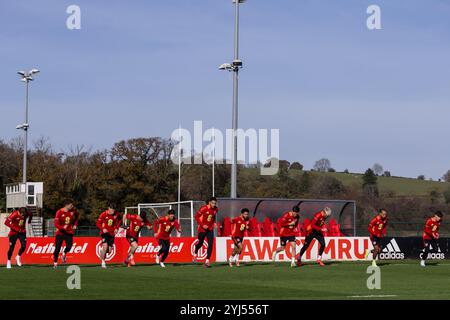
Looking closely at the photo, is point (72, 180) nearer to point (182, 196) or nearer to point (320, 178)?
point (182, 196)

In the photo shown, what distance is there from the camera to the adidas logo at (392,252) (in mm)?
40250

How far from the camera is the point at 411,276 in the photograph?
2466 centimetres

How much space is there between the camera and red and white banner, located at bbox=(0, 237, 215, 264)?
3628 cm

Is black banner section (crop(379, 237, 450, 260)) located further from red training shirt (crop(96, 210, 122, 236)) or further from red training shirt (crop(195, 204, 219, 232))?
red training shirt (crop(96, 210, 122, 236))

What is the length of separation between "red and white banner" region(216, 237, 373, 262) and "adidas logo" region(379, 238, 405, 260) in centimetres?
150

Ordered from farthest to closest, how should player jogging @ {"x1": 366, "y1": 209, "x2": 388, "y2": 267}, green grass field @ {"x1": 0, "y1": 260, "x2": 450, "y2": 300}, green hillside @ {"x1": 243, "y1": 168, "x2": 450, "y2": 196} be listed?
green hillside @ {"x1": 243, "y1": 168, "x2": 450, "y2": 196}, player jogging @ {"x1": 366, "y1": 209, "x2": 388, "y2": 267}, green grass field @ {"x1": 0, "y1": 260, "x2": 450, "y2": 300}

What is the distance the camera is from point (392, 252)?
40469 millimetres

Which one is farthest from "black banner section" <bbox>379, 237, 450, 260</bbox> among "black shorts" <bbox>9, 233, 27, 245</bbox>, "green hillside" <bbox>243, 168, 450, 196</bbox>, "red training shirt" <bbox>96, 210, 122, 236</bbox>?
"green hillside" <bbox>243, 168, 450, 196</bbox>

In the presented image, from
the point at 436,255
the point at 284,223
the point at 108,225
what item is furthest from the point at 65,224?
the point at 436,255

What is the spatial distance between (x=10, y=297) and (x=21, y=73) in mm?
45712

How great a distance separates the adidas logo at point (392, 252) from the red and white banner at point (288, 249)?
1498mm

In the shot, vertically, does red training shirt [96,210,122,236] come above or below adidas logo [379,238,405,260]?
above

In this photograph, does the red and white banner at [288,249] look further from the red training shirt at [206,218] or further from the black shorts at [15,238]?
the black shorts at [15,238]
